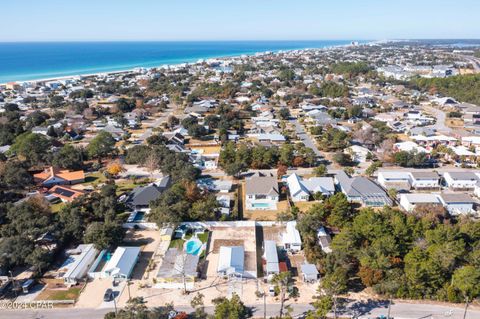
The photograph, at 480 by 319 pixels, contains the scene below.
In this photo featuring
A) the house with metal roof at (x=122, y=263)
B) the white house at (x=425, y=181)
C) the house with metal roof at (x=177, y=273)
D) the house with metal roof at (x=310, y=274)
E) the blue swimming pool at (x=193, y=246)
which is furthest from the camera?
the white house at (x=425, y=181)

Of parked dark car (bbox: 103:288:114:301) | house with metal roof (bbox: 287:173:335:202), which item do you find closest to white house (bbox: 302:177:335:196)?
house with metal roof (bbox: 287:173:335:202)

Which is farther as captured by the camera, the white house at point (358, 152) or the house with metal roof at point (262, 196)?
the white house at point (358, 152)

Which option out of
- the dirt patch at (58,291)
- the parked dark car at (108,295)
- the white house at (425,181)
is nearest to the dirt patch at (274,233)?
the parked dark car at (108,295)

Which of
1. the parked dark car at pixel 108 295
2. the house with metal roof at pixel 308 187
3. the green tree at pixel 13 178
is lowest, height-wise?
the parked dark car at pixel 108 295

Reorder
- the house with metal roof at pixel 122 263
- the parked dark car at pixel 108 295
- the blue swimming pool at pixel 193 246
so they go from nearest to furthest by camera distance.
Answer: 1. the parked dark car at pixel 108 295
2. the house with metal roof at pixel 122 263
3. the blue swimming pool at pixel 193 246

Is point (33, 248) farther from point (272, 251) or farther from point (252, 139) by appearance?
point (252, 139)

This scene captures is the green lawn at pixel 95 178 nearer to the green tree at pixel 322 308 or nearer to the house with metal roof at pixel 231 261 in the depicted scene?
the house with metal roof at pixel 231 261

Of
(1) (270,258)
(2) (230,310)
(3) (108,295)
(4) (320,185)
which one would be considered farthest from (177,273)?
(4) (320,185)
